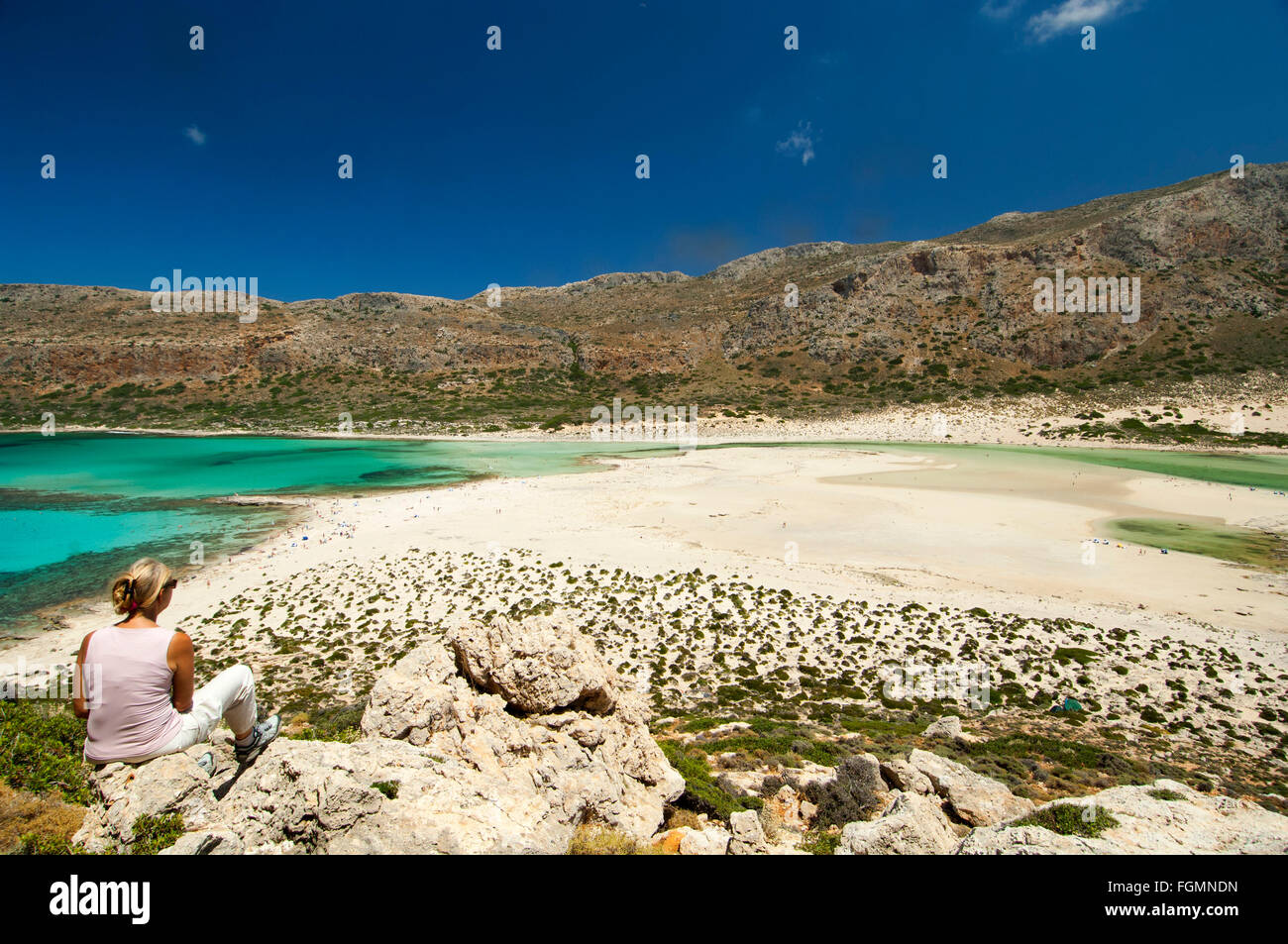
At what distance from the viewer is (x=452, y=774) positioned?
12.5 feet

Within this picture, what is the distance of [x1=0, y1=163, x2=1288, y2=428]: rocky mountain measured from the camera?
6544cm

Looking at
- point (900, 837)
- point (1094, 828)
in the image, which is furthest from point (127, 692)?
point (1094, 828)

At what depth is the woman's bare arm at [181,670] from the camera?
3.34m

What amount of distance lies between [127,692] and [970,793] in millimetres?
6790

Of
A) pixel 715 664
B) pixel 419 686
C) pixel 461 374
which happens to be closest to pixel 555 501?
pixel 715 664

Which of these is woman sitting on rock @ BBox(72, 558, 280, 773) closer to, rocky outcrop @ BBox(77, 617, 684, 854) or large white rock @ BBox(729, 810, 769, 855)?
rocky outcrop @ BBox(77, 617, 684, 854)

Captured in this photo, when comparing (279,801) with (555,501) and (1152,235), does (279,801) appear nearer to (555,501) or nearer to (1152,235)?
(555,501)

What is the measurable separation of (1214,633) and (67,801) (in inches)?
698

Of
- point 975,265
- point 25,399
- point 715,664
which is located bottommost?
point 715,664

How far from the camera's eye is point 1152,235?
7344 cm

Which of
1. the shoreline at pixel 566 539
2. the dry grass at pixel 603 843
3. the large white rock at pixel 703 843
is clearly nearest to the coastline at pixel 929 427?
the shoreline at pixel 566 539

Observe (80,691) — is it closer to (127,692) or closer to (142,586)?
(127,692)

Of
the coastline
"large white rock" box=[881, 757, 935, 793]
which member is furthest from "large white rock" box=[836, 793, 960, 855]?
the coastline

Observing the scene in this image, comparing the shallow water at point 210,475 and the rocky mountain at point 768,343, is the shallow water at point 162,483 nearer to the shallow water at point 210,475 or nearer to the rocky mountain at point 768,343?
the shallow water at point 210,475
